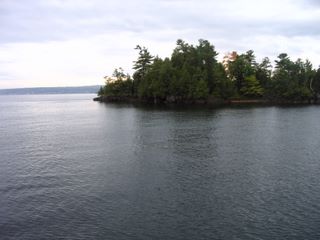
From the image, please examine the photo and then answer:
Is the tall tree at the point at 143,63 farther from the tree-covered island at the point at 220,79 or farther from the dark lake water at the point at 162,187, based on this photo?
Answer: the dark lake water at the point at 162,187

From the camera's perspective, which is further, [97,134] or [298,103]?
[298,103]

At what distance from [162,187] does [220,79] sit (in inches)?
5067

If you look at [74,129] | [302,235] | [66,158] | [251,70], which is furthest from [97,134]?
[251,70]

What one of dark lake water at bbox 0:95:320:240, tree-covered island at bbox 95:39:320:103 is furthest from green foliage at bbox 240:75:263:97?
dark lake water at bbox 0:95:320:240

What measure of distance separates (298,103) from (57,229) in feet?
510

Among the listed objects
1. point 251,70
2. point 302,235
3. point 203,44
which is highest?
point 203,44

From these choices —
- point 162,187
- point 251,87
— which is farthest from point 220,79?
point 162,187

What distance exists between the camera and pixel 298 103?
166 metres

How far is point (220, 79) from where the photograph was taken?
16312 cm

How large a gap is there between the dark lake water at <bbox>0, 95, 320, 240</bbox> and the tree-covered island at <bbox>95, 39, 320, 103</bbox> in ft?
298

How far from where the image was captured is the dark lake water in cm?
2983

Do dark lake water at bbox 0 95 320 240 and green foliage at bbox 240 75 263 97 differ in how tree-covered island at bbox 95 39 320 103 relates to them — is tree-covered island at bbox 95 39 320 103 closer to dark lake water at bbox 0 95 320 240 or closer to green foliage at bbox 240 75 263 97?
green foliage at bbox 240 75 263 97

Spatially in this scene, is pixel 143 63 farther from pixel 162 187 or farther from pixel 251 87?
pixel 162 187

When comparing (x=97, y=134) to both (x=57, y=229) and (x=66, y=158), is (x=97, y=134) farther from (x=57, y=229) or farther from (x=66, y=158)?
(x=57, y=229)
